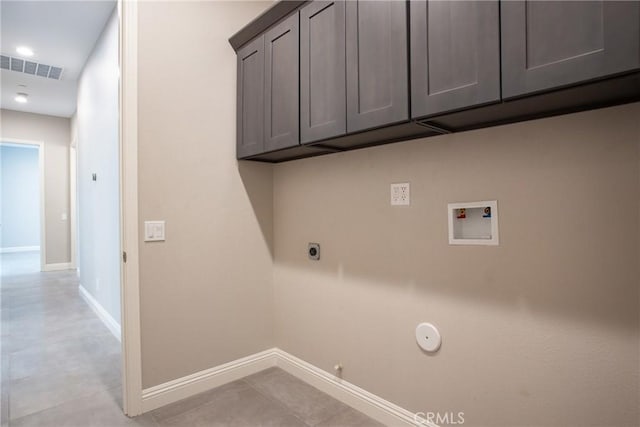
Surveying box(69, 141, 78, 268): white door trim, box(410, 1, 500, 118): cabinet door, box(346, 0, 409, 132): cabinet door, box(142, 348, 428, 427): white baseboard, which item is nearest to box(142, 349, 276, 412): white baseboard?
box(142, 348, 428, 427): white baseboard

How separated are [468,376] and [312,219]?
48.5 inches

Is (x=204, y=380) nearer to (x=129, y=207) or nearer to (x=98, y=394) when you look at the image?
(x=98, y=394)

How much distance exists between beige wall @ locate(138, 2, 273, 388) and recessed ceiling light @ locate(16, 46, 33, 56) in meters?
2.95

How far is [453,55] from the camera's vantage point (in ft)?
4.09

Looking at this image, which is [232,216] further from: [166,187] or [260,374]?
[260,374]

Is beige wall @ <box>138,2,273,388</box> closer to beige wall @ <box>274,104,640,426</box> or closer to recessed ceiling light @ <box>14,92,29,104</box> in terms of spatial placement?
beige wall @ <box>274,104,640,426</box>

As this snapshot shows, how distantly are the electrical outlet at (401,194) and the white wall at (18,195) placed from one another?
10347 mm

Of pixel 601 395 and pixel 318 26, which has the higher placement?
pixel 318 26

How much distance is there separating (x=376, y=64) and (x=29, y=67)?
491 cm

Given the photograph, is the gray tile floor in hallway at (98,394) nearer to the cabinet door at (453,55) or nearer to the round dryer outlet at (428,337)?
the round dryer outlet at (428,337)

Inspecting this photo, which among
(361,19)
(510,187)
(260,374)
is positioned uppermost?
(361,19)

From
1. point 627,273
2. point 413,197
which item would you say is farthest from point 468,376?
point 413,197

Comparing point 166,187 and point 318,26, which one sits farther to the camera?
point 166,187

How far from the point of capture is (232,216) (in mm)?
2334
